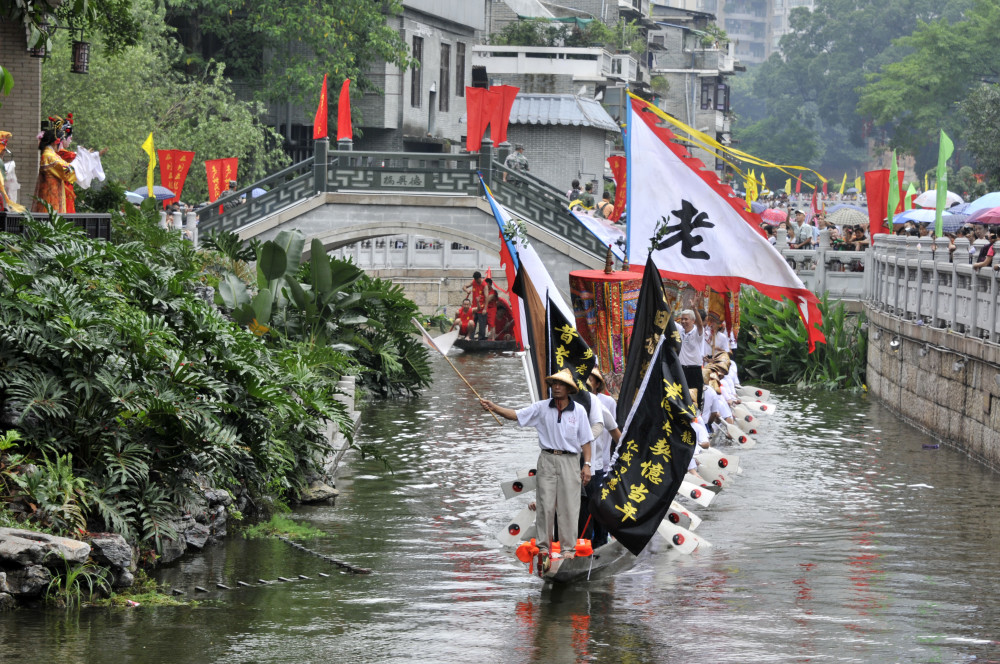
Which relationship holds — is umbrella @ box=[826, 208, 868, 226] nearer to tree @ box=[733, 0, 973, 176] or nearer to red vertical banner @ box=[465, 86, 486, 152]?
red vertical banner @ box=[465, 86, 486, 152]

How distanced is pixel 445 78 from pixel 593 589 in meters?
35.6

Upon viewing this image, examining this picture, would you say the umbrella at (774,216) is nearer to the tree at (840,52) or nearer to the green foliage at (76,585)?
the green foliage at (76,585)

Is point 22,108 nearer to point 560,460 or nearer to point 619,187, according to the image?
point 619,187

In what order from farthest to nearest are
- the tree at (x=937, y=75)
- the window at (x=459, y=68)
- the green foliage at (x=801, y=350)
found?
the tree at (x=937, y=75)
the window at (x=459, y=68)
the green foliage at (x=801, y=350)

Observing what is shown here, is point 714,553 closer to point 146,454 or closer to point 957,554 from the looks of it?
point 957,554

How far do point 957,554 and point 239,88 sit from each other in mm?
31340

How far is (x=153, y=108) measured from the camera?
35500 mm

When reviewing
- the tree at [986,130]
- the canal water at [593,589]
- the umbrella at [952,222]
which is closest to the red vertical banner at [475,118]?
the canal water at [593,589]

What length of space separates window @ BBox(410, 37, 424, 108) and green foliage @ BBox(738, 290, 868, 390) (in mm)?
17083

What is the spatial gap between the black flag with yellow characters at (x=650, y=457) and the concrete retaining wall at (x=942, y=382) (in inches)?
270

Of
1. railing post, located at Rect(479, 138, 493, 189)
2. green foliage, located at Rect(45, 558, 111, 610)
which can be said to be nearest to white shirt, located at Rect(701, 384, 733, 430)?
green foliage, located at Rect(45, 558, 111, 610)

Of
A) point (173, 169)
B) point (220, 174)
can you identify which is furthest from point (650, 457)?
point (220, 174)

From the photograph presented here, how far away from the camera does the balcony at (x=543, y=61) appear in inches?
2009

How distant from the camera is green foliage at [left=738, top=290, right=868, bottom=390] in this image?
27.8 meters
